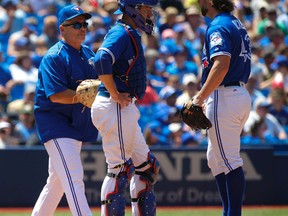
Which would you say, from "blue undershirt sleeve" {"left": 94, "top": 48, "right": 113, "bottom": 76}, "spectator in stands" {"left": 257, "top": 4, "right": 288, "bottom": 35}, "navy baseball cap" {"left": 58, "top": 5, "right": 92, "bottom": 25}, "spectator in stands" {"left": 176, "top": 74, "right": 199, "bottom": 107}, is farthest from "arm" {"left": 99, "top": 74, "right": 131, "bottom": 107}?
"spectator in stands" {"left": 257, "top": 4, "right": 288, "bottom": 35}

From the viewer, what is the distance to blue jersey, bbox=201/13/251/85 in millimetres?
6348

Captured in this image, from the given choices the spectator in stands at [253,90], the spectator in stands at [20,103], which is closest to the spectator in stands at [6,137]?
the spectator in stands at [20,103]

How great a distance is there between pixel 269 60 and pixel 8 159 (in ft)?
19.1

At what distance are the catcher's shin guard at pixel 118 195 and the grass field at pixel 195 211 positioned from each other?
118 inches

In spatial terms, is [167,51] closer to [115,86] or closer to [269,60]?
[269,60]

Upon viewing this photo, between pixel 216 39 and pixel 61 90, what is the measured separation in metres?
1.35

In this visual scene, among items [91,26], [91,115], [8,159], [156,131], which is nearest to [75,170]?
[91,115]

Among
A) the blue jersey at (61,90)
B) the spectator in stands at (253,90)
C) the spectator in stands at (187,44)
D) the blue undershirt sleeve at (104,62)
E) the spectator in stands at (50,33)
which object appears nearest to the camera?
the blue undershirt sleeve at (104,62)

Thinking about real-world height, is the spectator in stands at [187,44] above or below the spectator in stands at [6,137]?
above

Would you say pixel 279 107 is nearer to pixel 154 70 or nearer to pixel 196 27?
pixel 154 70

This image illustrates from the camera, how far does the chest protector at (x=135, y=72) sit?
6258 mm

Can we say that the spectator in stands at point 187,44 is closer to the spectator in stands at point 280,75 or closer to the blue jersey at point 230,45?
the spectator in stands at point 280,75

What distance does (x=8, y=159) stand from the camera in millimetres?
10445

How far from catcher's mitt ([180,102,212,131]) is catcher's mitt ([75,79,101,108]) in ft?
2.53
